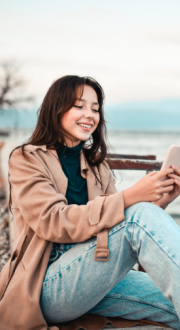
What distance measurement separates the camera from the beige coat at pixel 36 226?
Answer: 167 cm

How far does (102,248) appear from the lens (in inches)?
64.7

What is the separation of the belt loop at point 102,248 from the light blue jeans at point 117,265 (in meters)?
0.02

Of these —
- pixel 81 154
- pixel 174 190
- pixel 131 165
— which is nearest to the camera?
pixel 174 190

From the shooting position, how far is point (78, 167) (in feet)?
7.32

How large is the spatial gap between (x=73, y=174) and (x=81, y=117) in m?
0.36

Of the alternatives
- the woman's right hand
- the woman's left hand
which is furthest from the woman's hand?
the woman's right hand

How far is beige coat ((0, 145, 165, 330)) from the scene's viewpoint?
5.47ft

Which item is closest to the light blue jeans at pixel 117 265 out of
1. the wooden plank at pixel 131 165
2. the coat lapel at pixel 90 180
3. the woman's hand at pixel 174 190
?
the woman's hand at pixel 174 190

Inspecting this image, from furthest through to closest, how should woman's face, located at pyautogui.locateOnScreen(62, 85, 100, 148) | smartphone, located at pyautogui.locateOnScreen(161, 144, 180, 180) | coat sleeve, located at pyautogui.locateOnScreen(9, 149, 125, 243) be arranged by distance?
woman's face, located at pyautogui.locateOnScreen(62, 85, 100, 148) → smartphone, located at pyautogui.locateOnScreen(161, 144, 180, 180) → coat sleeve, located at pyautogui.locateOnScreen(9, 149, 125, 243)

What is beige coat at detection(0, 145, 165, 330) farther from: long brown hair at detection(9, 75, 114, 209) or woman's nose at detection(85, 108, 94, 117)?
woman's nose at detection(85, 108, 94, 117)

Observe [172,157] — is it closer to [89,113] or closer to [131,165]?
[89,113]

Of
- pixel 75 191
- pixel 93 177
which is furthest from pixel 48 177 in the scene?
pixel 93 177

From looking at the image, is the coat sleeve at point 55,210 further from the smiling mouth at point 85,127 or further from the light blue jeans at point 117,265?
the smiling mouth at point 85,127

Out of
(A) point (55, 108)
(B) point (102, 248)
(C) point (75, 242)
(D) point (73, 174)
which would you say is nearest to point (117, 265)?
(B) point (102, 248)
